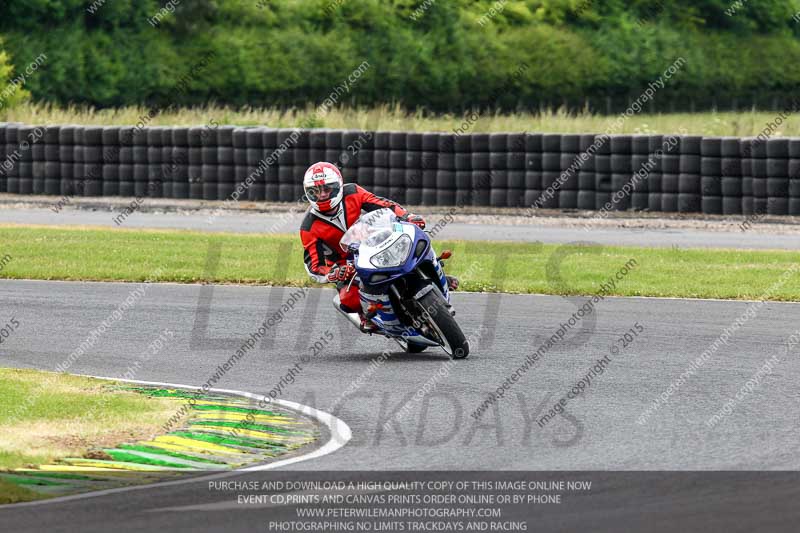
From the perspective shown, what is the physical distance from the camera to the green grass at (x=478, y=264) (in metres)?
17.3

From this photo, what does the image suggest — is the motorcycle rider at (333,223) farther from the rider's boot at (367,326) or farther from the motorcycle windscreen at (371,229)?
the motorcycle windscreen at (371,229)

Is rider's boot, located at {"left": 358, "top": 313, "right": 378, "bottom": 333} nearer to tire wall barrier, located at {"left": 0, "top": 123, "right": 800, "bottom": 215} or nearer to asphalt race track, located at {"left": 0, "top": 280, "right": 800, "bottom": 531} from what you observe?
asphalt race track, located at {"left": 0, "top": 280, "right": 800, "bottom": 531}

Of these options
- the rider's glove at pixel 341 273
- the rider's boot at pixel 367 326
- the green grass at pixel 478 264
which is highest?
the rider's glove at pixel 341 273

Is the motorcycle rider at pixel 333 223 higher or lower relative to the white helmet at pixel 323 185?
lower

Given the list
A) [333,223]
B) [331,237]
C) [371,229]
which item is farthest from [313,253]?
[371,229]

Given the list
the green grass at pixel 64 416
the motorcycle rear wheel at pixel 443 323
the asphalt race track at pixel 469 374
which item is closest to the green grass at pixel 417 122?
the asphalt race track at pixel 469 374

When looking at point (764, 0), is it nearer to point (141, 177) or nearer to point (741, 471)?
point (141, 177)

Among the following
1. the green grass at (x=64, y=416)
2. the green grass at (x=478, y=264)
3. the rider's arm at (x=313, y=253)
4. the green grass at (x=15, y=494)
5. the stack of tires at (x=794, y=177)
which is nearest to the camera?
the green grass at (x=15, y=494)

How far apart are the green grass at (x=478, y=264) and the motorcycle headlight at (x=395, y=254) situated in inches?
207

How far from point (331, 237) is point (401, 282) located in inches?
38.9

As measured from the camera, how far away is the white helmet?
1247 centimetres

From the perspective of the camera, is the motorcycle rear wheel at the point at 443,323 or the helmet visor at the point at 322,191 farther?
the helmet visor at the point at 322,191

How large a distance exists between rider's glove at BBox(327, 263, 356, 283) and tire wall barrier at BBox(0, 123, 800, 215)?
531 inches

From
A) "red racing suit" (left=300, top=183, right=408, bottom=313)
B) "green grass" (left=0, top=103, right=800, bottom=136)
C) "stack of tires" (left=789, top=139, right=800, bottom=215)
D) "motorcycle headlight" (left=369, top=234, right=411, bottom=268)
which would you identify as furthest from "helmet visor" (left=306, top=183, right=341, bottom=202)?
"green grass" (left=0, top=103, right=800, bottom=136)
